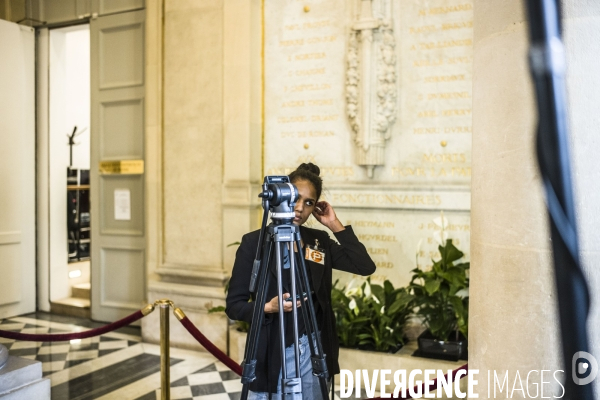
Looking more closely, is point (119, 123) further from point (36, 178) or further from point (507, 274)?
point (507, 274)

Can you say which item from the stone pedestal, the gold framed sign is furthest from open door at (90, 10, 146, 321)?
the stone pedestal

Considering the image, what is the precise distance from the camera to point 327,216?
268 cm

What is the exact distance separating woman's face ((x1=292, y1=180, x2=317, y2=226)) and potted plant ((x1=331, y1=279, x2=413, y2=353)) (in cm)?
207

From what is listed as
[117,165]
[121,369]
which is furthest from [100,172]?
[121,369]

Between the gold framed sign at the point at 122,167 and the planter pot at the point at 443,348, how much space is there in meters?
3.60

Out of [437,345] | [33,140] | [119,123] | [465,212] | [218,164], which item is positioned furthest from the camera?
[33,140]

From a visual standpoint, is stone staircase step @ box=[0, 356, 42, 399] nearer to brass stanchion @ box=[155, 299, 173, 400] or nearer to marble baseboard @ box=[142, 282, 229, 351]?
brass stanchion @ box=[155, 299, 173, 400]

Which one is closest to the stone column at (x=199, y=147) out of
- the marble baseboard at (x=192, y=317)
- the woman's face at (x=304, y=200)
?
the marble baseboard at (x=192, y=317)

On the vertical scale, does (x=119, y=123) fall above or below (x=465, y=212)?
above

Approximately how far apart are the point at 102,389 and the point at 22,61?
4.28 metres

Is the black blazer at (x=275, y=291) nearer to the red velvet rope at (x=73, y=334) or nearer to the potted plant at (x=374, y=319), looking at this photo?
the red velvet rope at (x=73, y=334)

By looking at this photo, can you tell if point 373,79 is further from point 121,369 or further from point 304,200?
point 121,369

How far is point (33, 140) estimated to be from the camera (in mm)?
7004

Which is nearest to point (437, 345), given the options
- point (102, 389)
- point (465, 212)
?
point (465, 212)
